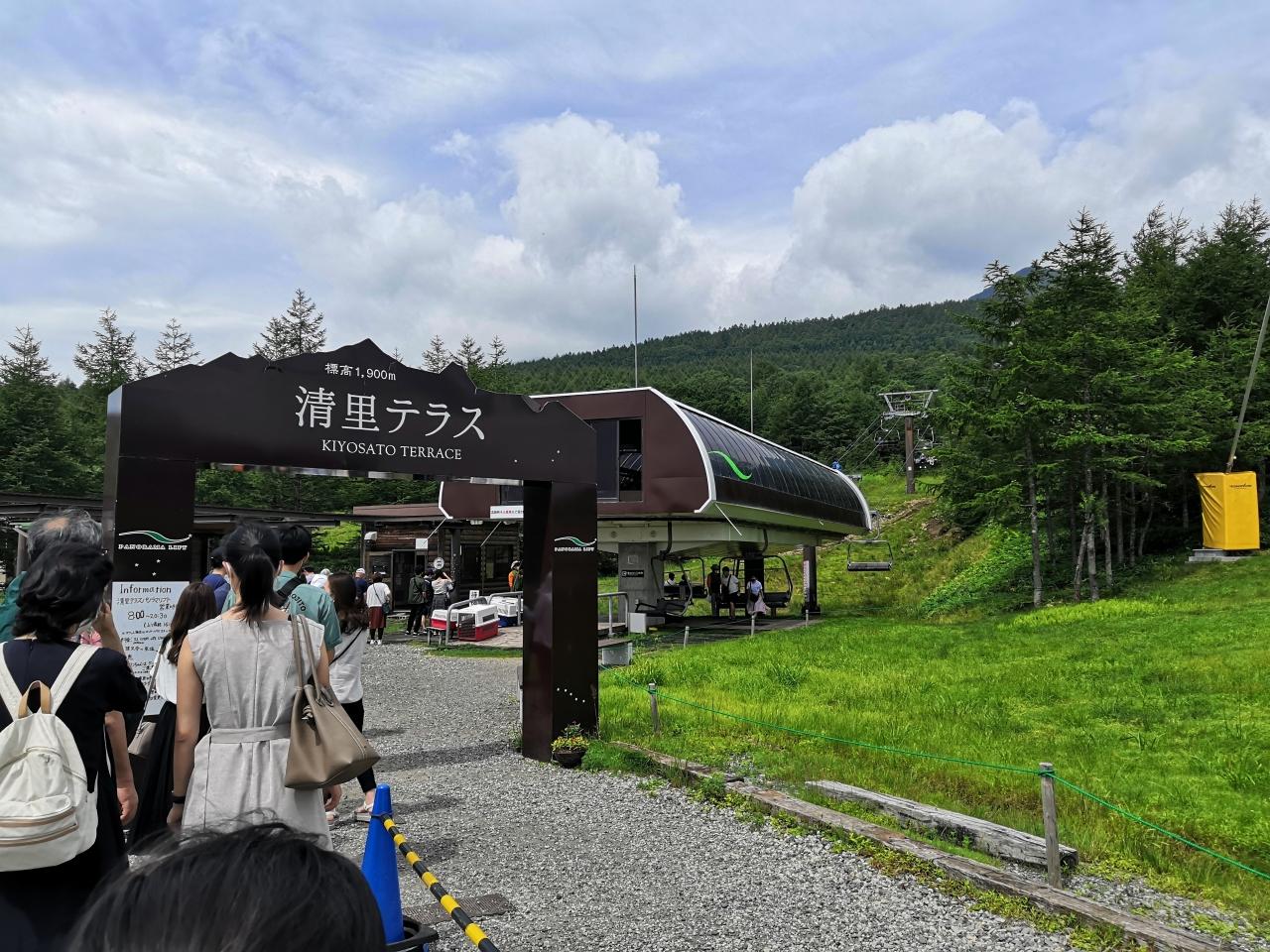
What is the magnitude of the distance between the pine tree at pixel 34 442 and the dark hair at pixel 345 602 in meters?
47.0

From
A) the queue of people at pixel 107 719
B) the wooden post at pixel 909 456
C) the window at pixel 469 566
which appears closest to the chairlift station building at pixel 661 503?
the window at pixel 469 566

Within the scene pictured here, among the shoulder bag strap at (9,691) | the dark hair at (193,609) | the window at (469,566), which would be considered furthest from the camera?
the window at (469,566)

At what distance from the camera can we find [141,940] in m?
0.74

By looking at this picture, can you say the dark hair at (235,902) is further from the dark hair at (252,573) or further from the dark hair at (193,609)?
the dark hair at (193,609)

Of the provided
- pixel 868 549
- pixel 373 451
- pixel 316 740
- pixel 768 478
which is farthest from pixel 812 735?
pixel 868 549

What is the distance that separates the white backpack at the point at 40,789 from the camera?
88.9 inches

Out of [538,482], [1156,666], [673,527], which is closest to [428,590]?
[673,527]

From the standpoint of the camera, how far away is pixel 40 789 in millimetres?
2312

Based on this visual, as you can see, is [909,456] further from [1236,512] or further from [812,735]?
[812,735]

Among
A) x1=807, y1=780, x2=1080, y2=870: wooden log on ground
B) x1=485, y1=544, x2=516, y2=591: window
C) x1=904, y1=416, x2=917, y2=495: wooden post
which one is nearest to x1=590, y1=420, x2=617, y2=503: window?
x1=485, y1=544, x2=516, y2=591: window

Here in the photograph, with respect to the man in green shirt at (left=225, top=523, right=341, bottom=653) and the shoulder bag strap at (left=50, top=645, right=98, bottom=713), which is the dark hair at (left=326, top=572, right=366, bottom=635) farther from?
the shoulder bag strap at (left=50, top=645, right=98, bottom=713)

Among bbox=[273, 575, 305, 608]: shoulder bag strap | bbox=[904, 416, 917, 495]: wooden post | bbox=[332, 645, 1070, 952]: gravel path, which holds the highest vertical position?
bbox=[904, 416, 917, 495]: wooden post

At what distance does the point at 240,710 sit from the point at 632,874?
297 cm

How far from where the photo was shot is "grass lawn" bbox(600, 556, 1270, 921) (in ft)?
19.9
